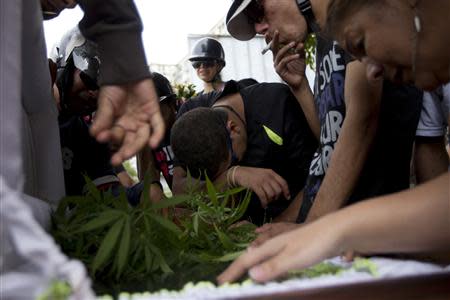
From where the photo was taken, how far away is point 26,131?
0.90 metres

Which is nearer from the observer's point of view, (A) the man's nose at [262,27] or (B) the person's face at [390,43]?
(B) the person's face at [390,43]

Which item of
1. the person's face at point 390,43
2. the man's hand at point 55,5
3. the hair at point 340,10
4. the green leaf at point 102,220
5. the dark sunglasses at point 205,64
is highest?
the man's hand at point 55,5

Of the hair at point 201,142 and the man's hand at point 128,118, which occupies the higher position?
the man's hand at point 128,118

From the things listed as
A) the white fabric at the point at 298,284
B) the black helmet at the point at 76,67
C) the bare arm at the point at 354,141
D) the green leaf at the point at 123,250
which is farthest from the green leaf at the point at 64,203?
the black helmet at the point at 76,67

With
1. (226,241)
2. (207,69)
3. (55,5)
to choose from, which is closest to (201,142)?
(55,5)

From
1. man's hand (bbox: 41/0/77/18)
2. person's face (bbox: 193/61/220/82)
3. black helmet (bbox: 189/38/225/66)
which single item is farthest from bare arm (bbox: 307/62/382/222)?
black helmet (bbox: 189/38/225/66)

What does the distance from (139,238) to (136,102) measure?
196 mm

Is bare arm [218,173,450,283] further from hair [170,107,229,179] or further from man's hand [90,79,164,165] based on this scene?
hair [170,107,229,179]

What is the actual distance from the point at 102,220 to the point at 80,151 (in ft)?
2.99

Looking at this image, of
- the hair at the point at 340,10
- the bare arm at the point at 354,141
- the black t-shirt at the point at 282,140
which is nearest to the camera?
the hair at the point at 340,10

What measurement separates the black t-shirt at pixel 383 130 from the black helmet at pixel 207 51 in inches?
74.4

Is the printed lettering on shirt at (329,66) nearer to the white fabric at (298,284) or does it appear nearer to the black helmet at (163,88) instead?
the white fabric at (298,284)

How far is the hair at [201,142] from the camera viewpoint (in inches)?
58.7

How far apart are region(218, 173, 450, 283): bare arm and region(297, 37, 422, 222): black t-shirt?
60cm
